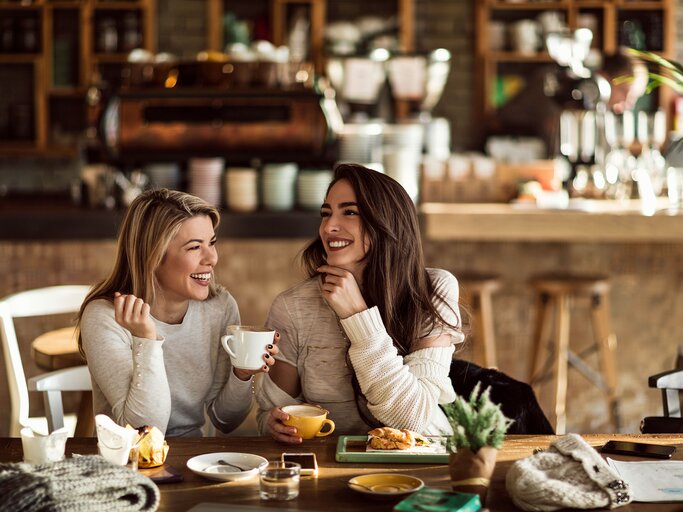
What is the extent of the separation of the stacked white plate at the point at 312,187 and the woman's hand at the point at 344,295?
202 centimetres

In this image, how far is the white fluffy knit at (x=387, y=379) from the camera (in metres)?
2.19

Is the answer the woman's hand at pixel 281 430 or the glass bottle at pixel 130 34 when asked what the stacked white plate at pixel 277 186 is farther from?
the glass bottle at pixel 130 34

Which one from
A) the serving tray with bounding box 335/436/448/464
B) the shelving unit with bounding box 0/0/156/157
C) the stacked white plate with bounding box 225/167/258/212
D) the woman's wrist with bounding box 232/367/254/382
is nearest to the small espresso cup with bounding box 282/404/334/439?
the serving tray with bounding box 335/436/448/464

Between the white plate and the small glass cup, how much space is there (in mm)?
78

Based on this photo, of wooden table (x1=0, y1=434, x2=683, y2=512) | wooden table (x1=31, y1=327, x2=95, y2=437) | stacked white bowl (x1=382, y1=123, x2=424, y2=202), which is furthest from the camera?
stacked white bowl (x1=382, y1=123, x2=424, y2=202)

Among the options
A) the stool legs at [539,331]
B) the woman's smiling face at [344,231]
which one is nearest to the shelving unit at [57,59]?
the stool legs at [539,331]

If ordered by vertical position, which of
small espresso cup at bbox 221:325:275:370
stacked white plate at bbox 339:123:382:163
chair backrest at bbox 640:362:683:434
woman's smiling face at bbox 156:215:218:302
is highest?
stacked white plate at bbox 339:123:382:163

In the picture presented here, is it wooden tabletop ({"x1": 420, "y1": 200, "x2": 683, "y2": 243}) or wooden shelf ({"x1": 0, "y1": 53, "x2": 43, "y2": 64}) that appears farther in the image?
wooden shelf ({"x1": 0, "y1": 53, "x2": 43, "y2": 64})

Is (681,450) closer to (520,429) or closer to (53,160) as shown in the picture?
(520,429)

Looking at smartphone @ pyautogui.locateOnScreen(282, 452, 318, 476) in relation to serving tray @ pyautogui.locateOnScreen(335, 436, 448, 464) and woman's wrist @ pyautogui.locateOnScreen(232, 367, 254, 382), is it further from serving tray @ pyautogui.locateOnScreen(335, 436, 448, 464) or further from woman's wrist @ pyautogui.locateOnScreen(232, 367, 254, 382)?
woman's wrist @ pyautogui.locateOnScreen(232, 367, 254, 382)

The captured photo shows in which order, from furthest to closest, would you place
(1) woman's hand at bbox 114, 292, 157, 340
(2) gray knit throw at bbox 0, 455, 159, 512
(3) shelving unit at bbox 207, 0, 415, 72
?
(3) shelving unit at bbox 207, 0, 415, 72
(1) woman's hand at bbox 114, 292, 157, 340
(2) gray knit throw at bbox 0, 455, 159, 512

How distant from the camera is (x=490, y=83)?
697 cm

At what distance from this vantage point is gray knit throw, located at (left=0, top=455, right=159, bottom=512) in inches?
61.0

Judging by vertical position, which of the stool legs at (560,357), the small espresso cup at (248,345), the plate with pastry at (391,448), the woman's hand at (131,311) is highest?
the woman's hand at (131,311)
